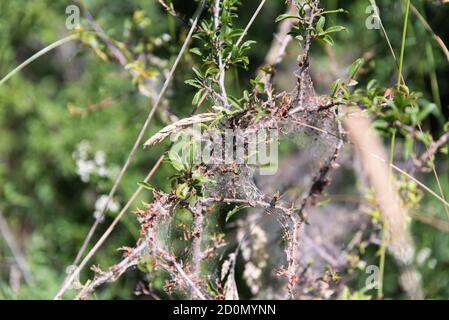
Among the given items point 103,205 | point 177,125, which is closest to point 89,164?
point 103,205

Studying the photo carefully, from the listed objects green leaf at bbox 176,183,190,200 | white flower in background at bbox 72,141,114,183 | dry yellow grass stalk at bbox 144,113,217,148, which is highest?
dry yellow grass stalk at bbox 144,113,217,148

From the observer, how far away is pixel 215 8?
1.53m

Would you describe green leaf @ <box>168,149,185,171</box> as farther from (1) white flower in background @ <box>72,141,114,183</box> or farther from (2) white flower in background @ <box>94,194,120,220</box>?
(1) white flower in background @ <box>72,141,114,183</box>

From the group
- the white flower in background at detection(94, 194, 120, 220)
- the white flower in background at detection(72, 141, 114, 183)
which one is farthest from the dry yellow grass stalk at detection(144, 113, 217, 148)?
the white flower in background at detection(72, 141, 114, 183)

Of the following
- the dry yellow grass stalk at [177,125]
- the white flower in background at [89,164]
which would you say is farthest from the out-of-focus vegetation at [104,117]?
the dry yellow grass stalk at [177,125]

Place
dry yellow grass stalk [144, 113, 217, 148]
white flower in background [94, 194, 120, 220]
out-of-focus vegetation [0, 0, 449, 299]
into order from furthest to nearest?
out-of-focus vegetation [0, 0, 449, 299], white flower in background [94, 194, 120, 220], dry yellow grass stalk [144, 113, 217, 148]

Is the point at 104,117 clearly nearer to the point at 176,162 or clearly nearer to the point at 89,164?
the point at 89,164

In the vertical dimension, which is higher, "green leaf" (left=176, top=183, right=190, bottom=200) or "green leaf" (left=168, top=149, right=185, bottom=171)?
"green leaf" (left=168, top=149, right=185, bottom=171)

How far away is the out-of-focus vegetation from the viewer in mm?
2281

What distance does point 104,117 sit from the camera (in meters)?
2.72

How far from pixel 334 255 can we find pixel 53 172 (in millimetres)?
1460

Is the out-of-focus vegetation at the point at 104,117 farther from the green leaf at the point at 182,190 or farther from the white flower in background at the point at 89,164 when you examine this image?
the green leaf at the point at 182,190

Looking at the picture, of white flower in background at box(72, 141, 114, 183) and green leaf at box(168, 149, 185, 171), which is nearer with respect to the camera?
green leaf at box(168, 149, 185, 171)
